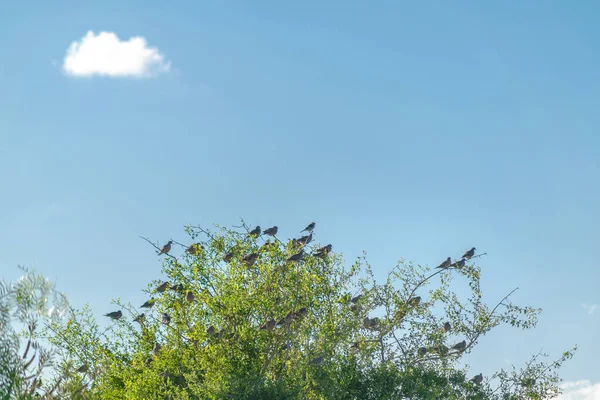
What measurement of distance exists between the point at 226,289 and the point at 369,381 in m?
6.38

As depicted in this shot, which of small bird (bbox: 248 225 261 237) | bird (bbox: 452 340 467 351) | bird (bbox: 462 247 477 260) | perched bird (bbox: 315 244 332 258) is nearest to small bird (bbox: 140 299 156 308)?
small bird (bbox: 248 225 261 237)

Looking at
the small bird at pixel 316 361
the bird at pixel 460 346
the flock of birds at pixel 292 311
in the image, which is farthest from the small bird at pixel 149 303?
the bird at pixel 460 346

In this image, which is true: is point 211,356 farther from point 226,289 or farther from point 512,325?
point 512,325

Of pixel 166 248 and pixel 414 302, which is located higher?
pixel 166 248

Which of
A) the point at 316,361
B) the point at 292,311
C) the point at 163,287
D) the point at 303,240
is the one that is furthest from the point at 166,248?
the point at 316,361

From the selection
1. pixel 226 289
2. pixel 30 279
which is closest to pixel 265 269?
pixel 226 289

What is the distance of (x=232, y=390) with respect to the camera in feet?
82.1

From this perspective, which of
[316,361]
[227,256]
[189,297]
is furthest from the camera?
[227,256]

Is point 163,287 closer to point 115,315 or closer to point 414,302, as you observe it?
point 115,315

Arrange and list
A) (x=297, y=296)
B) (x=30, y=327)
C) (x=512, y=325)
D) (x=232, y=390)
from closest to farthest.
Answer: (x=30, y=327)
(x=232, y=390)
(x=297, y=296)
(x=512, y=325)

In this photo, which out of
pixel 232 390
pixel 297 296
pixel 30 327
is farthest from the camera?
pixel 297 296

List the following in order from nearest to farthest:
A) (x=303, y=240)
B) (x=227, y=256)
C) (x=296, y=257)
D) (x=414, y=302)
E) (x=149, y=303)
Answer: (x=296, y=257) < (x=414, y=302) < (x=227, y=256) < (x=303, y=240) < (x=149, y=303)

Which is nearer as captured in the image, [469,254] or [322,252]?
[322,252]

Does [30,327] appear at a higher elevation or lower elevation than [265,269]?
lower
